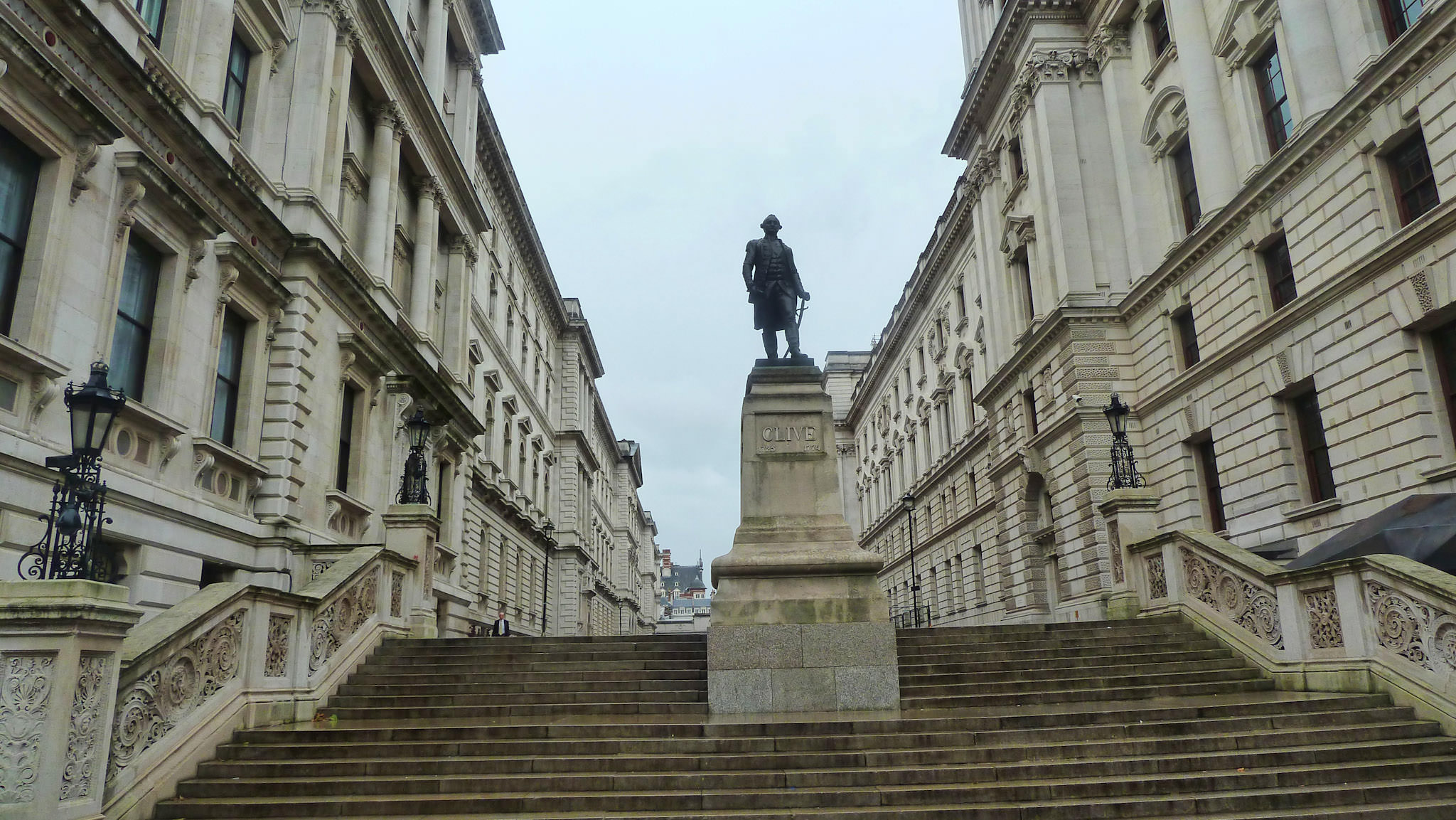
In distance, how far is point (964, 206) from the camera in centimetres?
4259

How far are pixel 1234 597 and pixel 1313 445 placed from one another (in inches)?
403

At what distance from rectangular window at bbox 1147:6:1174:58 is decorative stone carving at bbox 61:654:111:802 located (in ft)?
98.1

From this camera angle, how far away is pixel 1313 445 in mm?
20734

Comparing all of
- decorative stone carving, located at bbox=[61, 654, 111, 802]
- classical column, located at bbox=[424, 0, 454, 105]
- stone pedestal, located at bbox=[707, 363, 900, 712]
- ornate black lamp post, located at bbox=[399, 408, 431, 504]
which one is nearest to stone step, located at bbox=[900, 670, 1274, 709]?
stone pedestal, located at bbox=[707, 363, 900, 712]

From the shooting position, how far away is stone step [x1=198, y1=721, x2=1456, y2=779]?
8812mm

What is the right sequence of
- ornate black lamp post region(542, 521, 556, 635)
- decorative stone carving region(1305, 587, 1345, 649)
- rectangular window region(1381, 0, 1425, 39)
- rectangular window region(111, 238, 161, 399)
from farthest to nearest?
1. ornate black lamp post region(542, 521, 556, 635)
2. rectangular window region(1381, 0, 1425, 39)
3. rectangular window region(111, 238, 161, 399)
4. decorative stone carving region(1305, 587, 1345, 649)

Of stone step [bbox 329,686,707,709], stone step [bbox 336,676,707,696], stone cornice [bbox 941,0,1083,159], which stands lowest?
stone step [bbox 329,686,707,709]

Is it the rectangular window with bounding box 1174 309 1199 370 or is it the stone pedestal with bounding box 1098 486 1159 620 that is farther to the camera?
the rectangular window with bounding box 1174 309 1199 370

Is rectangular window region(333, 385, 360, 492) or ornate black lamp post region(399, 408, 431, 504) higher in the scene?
rectangular window region(333, 385, 360, 492)

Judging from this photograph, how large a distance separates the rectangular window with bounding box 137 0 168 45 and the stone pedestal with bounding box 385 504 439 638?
340 inches

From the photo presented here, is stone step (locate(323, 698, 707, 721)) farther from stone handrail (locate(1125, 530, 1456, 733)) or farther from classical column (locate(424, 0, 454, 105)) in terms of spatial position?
classical column (locate(424, 0, 454, 105))

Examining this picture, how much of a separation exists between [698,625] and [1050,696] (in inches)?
4468

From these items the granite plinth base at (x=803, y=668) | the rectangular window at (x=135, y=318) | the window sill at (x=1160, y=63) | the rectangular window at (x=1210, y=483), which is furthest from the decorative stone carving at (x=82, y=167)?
the window sill at (x=1160, y=63)

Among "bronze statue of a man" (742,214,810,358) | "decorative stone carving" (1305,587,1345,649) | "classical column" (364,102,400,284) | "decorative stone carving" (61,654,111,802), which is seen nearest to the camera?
"decorative stone carving" (61,654,111,802)
